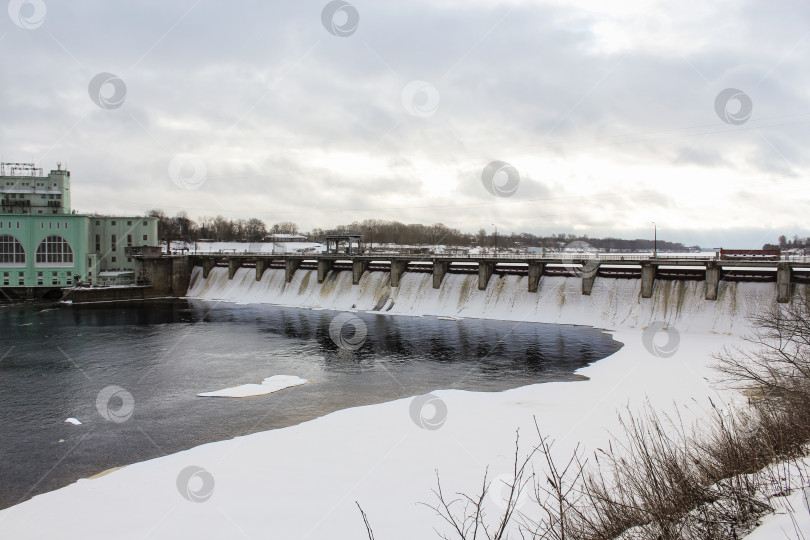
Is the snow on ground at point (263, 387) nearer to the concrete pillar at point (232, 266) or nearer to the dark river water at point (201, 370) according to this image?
the dark river water at point (201, 370)

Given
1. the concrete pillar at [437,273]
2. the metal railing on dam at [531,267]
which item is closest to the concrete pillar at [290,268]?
the metal railing on dam at [531,267]

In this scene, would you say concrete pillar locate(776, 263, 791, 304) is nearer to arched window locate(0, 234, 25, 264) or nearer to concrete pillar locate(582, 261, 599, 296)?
concrete pillar locate(582, 261, 599, 296)

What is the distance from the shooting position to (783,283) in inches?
1299

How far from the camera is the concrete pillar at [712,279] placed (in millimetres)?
34969

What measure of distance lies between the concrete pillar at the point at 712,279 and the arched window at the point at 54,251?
6525 cm

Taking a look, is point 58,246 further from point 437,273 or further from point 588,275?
point 588,275

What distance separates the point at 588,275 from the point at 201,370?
30.9 m

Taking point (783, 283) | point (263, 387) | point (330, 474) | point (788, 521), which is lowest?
point (263, 387)

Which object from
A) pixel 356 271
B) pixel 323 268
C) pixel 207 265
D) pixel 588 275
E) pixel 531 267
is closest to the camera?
pixel 588 275

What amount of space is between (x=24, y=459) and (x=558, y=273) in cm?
3909

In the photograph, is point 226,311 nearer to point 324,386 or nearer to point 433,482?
point 324,386

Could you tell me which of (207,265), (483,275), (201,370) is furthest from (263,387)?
(207,265)

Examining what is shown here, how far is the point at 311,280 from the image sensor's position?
55.2 meters

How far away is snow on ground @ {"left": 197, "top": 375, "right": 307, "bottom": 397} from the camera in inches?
786
